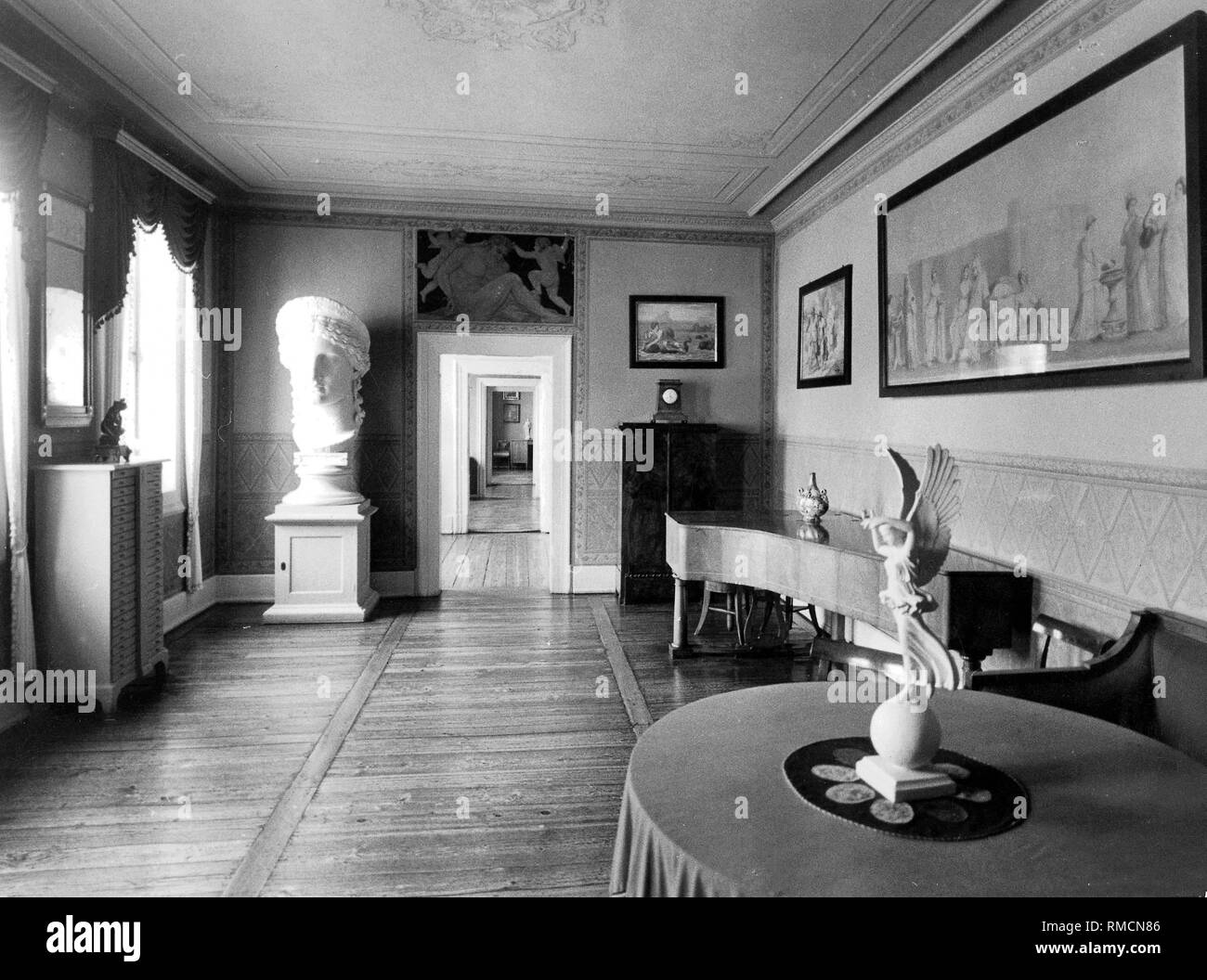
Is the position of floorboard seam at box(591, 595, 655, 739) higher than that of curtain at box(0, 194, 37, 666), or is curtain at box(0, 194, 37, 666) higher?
curtain at box(0, 194, 37, 666)

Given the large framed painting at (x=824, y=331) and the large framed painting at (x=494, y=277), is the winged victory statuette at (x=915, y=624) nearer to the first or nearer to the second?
the large framed painting at (x=824, y=331)

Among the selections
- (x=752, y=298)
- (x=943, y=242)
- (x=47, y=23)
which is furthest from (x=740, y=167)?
(x=47, y=23)

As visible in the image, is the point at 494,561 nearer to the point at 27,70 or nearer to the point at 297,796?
the point at 297,796

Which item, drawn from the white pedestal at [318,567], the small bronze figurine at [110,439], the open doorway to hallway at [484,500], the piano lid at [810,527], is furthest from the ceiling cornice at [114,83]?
the piano lid at [810,527]

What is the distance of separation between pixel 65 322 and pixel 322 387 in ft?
6.67

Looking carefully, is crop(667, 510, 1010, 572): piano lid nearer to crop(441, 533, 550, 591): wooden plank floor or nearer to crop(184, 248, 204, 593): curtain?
crop(441, 533, 550, 591): wooden plank floor

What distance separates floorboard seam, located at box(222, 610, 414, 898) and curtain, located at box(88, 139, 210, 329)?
2872mm

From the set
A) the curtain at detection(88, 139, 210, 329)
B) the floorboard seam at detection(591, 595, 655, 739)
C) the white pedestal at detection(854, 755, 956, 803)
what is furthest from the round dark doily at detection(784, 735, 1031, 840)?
the curtain at detection(88, 139, 210, 329)

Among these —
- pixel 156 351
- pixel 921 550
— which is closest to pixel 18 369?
pixel 156 351

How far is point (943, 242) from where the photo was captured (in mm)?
4574

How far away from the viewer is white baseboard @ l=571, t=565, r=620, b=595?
7934 mm

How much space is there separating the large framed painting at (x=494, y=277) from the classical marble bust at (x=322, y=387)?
964 mm
